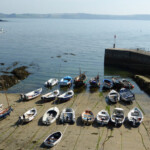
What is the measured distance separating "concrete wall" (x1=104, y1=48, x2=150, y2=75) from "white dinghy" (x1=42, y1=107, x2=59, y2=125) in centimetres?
2921

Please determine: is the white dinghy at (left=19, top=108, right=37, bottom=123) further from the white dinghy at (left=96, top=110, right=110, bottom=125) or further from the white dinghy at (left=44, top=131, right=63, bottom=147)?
the white dinghy at (left=96, top=110, right=110, bottom=125)

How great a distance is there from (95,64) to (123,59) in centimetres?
833

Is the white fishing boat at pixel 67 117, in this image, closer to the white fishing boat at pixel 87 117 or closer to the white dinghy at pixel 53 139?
the white fishing boat at pixel 87 117

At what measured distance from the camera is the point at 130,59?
49.6m

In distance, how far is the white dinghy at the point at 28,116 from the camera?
23.0 meters

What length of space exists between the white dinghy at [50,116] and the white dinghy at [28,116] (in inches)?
62.8

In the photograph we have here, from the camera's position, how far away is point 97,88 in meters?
35.7

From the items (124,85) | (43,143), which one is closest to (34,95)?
(43,143)

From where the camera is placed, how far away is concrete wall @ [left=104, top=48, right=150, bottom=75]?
46031 millimetres

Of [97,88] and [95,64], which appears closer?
[97,88]

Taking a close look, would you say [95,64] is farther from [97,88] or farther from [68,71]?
[97,88]

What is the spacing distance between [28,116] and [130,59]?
34.8 m

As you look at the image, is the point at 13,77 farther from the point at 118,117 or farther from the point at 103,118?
the point at 118,117

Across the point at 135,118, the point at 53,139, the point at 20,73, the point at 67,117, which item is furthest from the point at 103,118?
the point at 20,73
